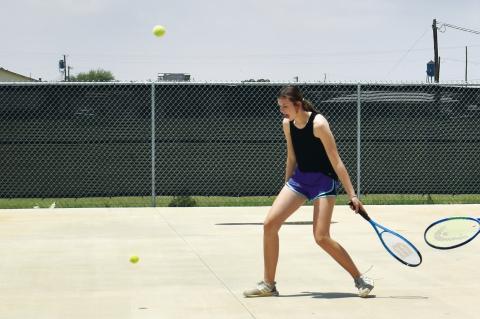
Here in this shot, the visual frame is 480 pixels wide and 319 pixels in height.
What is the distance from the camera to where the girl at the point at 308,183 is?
282 inches

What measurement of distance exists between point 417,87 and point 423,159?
1174 mm

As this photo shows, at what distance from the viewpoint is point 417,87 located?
15.5 metres

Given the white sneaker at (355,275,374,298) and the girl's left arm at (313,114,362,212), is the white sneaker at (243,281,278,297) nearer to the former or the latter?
the white sneaker at (355,275,374,298)

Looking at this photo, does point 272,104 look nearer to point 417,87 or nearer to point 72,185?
A: point 417,87

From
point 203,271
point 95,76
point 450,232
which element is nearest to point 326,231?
point 450,232

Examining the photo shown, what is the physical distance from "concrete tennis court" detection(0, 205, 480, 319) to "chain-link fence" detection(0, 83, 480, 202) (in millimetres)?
1866

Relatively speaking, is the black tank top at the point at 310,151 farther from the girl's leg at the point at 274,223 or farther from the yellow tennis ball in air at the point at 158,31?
the yellow tennis ball in air at the point at 158,31

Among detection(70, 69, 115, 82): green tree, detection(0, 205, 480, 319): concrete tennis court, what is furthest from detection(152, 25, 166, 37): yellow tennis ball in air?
detection(70, 69, 115, 82): green tree

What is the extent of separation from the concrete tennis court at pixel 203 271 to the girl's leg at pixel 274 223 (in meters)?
0.26

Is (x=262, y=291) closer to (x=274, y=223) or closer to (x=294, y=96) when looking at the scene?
(x=274, y=223)

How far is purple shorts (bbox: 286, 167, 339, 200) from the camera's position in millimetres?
7285

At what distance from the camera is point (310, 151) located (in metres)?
7.26

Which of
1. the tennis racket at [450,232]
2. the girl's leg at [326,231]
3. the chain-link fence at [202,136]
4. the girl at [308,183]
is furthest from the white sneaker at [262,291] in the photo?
the chain-link fence at [202,136]

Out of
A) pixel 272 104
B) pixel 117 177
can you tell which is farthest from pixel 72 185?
pixel 272 104
